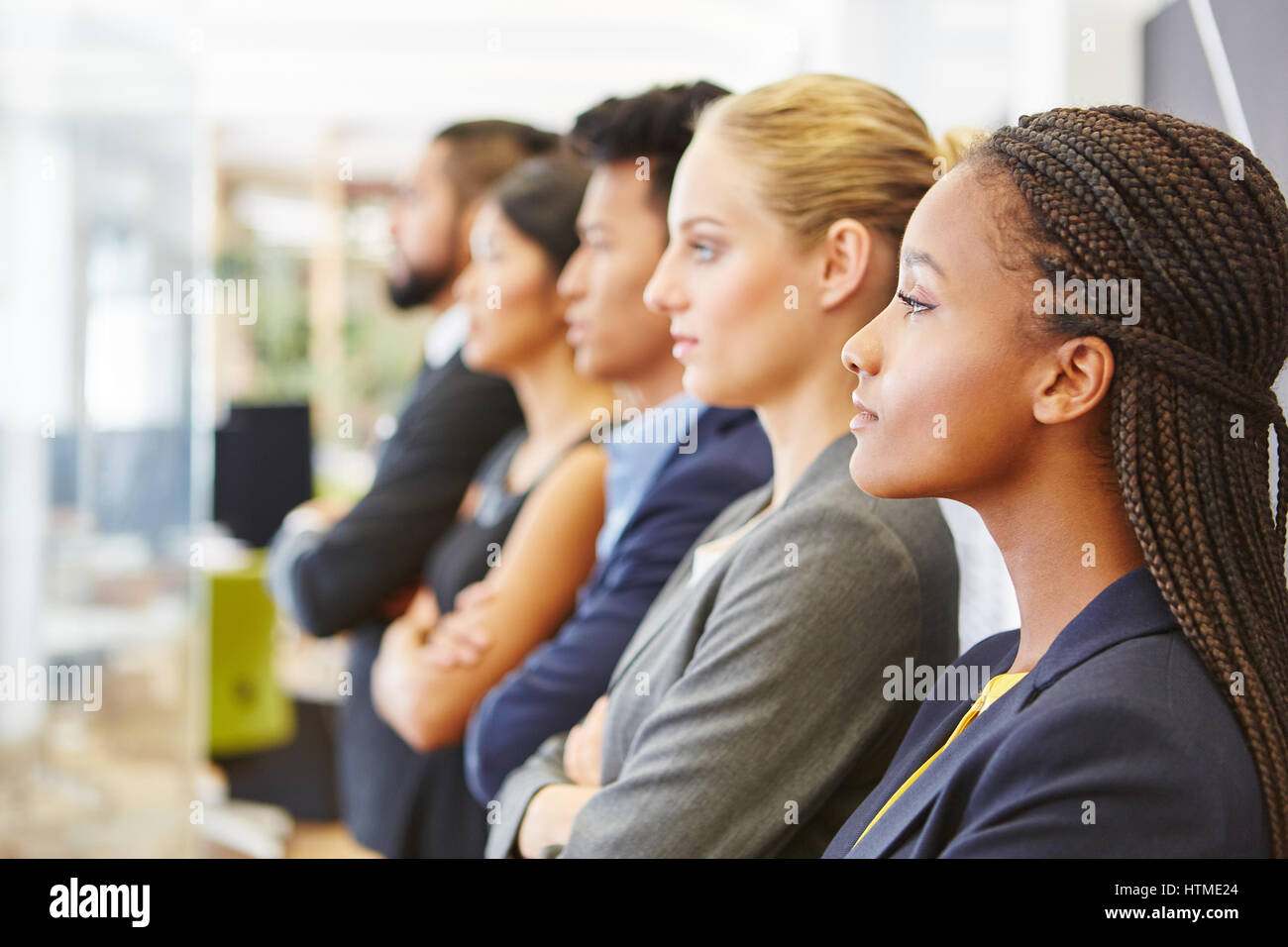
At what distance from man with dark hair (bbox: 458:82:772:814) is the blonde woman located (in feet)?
0.39

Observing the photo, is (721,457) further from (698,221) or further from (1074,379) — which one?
(1074,379)

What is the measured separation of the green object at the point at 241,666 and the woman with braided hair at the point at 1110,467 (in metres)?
4.06

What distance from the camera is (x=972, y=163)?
0.87 m

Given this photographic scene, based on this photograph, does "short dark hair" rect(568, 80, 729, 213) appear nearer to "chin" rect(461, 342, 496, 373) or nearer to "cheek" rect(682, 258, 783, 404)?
"cheek" rect(682, 258, 783, 404)

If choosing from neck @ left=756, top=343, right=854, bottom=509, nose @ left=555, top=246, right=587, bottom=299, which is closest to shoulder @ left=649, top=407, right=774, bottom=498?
neck @ left=756, top=343, right=854, bottom=509

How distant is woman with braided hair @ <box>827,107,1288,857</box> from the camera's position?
715mm

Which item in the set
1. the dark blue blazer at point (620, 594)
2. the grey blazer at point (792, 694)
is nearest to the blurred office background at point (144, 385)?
the dark blue blazer at point (620, 594)

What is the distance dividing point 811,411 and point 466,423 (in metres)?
1.24

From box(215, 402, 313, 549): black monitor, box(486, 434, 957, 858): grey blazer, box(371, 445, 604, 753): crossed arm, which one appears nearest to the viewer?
box(486, 434, 957, 858): grey blazer

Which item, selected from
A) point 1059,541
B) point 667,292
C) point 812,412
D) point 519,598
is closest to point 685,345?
point 667,292

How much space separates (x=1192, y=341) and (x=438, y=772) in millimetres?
1610

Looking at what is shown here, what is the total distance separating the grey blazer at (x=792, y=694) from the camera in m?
1.05

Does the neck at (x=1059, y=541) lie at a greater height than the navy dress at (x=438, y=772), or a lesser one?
greater

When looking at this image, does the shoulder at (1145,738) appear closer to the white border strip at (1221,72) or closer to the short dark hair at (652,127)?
the white border strip at (1221,72)
